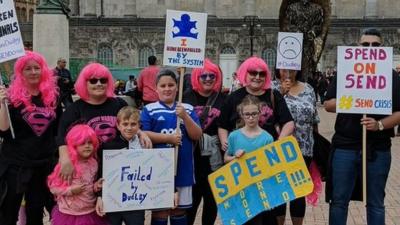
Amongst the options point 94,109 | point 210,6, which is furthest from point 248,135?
point 210,6

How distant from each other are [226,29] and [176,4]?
9041 millimetres

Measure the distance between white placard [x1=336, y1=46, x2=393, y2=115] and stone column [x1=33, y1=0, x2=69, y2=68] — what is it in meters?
15.3

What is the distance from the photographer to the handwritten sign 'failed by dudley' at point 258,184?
20.4 feet

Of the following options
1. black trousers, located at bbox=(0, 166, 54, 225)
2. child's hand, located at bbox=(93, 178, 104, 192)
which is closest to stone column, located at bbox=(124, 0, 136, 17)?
black trousers, located at bbox=(0, 166, 54, 225)

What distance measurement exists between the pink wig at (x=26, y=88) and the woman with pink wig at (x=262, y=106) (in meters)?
1.71

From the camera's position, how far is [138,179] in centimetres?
584

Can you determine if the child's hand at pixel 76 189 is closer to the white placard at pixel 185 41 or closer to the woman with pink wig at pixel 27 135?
the woman with pink wig at pixel 27 135

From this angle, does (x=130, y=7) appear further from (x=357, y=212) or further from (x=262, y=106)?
(x=262, y=106)

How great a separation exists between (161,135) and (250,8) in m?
52.9

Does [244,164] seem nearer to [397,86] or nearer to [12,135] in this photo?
[397,86]

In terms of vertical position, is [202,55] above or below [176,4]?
below

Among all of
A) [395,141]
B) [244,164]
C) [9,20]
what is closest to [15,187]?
[9,20]

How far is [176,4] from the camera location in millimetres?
58625

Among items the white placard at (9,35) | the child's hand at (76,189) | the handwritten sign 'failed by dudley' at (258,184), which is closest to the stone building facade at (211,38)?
the white placard at (9,35)
